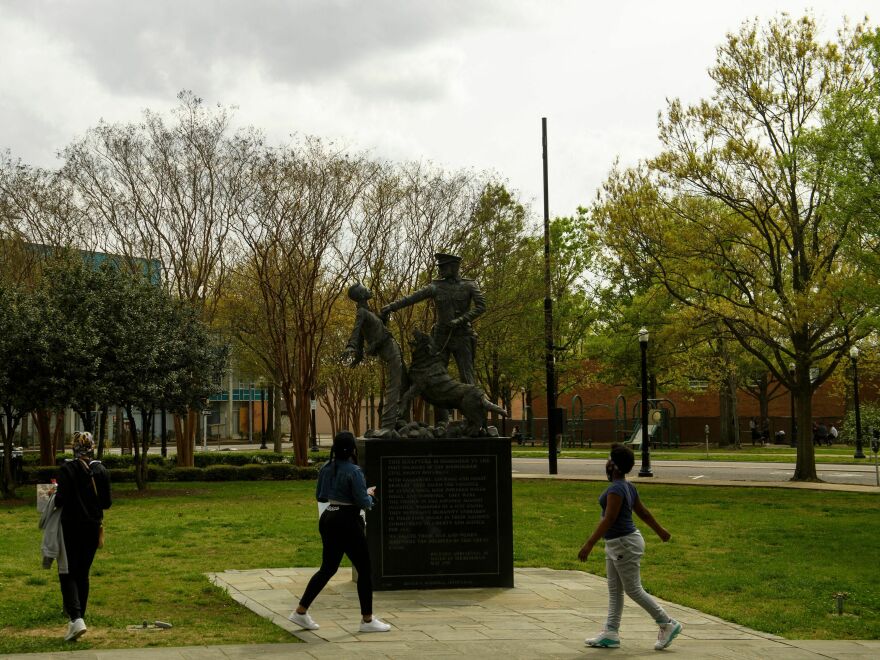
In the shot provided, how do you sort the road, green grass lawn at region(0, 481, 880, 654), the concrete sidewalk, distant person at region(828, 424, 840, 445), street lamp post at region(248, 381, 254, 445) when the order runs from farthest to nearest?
street lamp post at region(248, 381, 254, 445) < distant person at region(828, 424, 840, 445) < the road < green grass lawn at region(0, 481, 880, 654) < the concrete sidewalk

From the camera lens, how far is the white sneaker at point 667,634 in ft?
26.9

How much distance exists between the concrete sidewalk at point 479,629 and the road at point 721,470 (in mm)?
18200

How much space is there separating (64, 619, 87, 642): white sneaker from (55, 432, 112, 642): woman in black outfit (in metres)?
0.12

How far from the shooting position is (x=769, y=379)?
57.7 meters

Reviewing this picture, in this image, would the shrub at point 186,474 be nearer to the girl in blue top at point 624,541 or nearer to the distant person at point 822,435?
the girl in blue top at point 624,541

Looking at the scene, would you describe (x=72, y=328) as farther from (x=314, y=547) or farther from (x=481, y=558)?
(x=481, y=558)

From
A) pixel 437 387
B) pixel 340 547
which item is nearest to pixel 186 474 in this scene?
pixel 437 387

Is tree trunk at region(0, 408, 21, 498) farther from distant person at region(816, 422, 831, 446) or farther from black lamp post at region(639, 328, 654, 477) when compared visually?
distant person at region(816, 422, 831, 446)

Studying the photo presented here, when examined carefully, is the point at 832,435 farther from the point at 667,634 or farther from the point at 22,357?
the point at 667,634

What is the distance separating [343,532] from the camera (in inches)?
347

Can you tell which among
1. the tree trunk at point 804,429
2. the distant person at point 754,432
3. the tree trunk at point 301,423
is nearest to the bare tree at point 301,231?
the tree trunk at point 301,423

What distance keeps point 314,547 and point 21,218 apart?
68.3 ft

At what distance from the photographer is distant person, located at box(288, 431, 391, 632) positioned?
8.77m

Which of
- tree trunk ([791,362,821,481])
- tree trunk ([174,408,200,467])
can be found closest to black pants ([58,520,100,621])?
tree trunk ([791,362,821,481])
